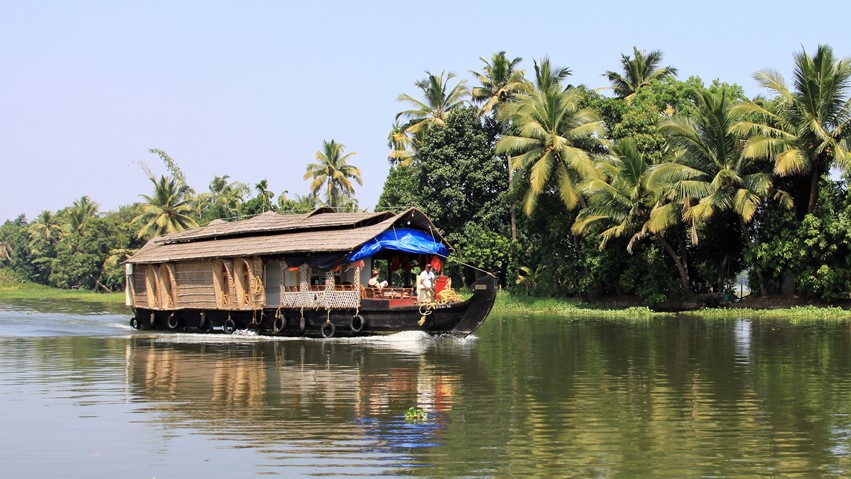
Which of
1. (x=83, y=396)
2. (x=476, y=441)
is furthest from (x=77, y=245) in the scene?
(x=476, y=441)

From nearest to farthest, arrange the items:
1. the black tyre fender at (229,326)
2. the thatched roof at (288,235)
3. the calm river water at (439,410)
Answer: the calm river water at (439,410) < the thatched roof at (288,235) < the black tyre fender at (229,326)

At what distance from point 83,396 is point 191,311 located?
11705 millimetres

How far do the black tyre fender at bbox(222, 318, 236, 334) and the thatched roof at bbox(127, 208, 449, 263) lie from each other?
1.59 m

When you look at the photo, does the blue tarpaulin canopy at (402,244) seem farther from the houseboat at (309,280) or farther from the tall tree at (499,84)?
the tall tree at (499,84)

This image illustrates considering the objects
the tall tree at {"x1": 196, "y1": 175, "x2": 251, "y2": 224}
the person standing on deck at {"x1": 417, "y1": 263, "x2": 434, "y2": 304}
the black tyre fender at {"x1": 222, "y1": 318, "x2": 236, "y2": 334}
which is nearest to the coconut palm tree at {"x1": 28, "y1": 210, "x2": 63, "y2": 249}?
the tall tree at {"x1": 196, "y1": 175, "x2": 251, "y2": 224}

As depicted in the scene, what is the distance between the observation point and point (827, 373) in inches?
462

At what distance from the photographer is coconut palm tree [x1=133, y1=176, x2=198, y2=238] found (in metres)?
45.7

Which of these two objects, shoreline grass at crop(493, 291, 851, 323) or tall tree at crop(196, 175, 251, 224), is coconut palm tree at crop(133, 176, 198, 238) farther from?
shoreline grass at crop(493, 291, 851, 323)

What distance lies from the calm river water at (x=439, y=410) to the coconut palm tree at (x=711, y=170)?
7692mm

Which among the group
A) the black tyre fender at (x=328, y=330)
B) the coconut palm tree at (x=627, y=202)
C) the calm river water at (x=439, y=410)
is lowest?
the calm river water at (x=439, y=410)

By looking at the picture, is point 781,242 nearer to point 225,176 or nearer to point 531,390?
point 531,390

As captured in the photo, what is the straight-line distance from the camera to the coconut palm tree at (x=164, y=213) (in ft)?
150

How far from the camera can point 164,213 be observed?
46031 mm

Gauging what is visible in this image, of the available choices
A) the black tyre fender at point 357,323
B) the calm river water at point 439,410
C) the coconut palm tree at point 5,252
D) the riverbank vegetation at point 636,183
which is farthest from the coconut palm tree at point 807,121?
the coconut palm tree at point 5,252
